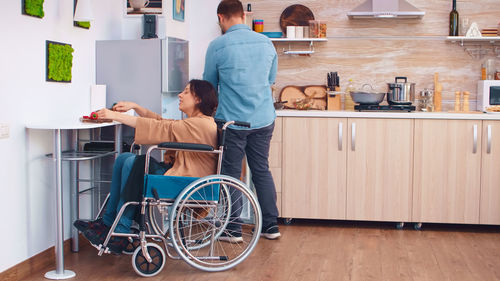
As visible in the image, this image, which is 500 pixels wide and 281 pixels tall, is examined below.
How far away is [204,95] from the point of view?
11.3 ft

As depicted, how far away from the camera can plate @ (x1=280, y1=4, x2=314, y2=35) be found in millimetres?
5004

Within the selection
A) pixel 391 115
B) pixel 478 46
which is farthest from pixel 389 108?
pixel 478 46

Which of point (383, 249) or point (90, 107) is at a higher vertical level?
point (90, 107)

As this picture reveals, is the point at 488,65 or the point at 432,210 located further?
the point at 488,65

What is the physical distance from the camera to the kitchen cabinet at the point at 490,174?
434 centimetres

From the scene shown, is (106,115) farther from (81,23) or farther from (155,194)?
(81,23)

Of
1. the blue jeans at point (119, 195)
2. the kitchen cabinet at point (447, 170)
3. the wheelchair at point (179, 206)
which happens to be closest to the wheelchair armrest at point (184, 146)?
the wheelchair at point (179, 206)

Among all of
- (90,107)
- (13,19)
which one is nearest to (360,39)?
(90,107)

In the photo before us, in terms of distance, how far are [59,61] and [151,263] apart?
1.22m

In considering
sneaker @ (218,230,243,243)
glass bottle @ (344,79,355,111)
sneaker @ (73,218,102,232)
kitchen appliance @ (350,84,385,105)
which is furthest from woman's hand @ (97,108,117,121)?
glass bottle @ (344,79,355,111)

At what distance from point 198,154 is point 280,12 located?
2.11 metres

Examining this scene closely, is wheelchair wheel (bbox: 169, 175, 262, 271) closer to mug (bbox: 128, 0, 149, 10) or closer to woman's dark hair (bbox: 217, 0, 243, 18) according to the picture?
woman's dark hair (bbox: 217, 0, 243, 18)

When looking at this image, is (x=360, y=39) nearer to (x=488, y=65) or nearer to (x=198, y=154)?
(x=488, y=65)

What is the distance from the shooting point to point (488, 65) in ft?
15.8
